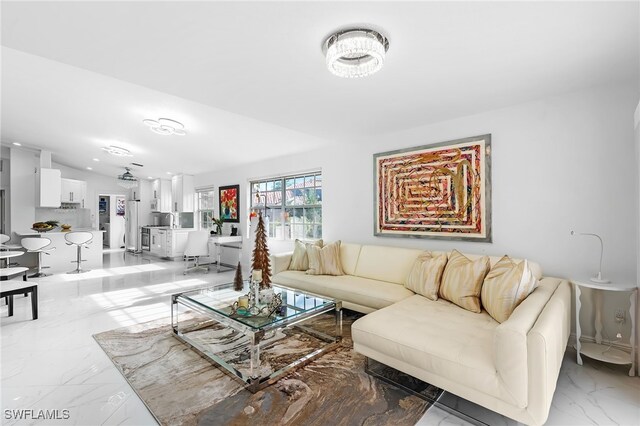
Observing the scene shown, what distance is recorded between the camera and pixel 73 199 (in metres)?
7.50

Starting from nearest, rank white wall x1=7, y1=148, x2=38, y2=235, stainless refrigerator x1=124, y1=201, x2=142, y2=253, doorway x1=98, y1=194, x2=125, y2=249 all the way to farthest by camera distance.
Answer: white wall x1=7, y1=148, x2=38, y2=235 < stainless refrigerator x1=124, y1=201, x2=142, y2=253 < doorway x1=98, y1=194, x2=125, y2=249

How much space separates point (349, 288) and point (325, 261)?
659mm

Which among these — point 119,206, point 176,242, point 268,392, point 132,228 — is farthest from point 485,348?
point 119,206

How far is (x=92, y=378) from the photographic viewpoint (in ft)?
7.16

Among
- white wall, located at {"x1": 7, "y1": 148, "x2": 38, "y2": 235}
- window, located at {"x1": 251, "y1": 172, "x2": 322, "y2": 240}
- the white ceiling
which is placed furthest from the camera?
white wall, located at {"x1": 7, "y1": 148, "x2": 38, "y2": 235}

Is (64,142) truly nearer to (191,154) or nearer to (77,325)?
(191,154)

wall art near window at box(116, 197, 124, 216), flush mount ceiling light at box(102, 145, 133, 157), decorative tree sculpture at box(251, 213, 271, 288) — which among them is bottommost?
decorative tree sculpture at box(251, 213, 271, 288)

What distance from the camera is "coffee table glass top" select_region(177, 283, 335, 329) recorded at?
2328 millimetres

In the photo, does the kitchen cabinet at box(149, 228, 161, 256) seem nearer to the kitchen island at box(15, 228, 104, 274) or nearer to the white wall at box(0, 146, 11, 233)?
the kitchen island at box(15, 228, 104, 274)

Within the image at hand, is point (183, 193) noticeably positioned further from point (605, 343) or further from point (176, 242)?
point (605, 343)

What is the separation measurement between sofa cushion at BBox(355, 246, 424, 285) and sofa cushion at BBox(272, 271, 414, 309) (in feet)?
0.34

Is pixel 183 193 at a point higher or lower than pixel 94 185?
lower

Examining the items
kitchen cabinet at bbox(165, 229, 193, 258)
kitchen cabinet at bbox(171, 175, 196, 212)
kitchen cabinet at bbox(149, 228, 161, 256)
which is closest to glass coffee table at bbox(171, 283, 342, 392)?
kitchen cabinet at bbox(165, 229, 193, 258)

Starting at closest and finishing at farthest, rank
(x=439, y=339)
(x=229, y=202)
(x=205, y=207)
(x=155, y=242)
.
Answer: (x=439, y=339) → (x=229, y=202) → (x=205, y=207) → (x=155, y=242)
